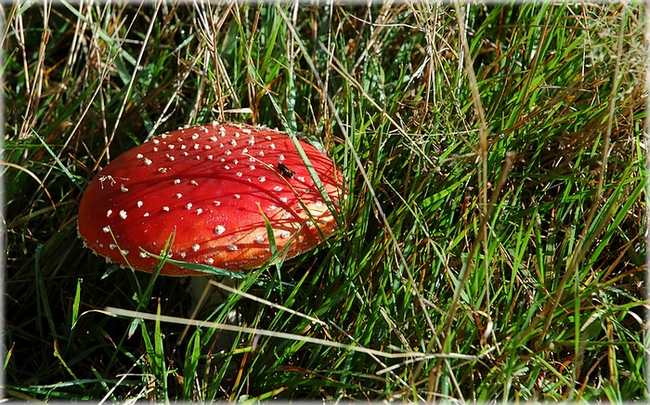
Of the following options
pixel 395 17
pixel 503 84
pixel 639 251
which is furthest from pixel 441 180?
pixel 395 17

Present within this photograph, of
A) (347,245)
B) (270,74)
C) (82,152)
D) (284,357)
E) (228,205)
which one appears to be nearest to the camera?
(228,205)

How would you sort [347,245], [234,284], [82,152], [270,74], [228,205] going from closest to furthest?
1. [228,205]
2. [347,245]
3. [234,284]
4. [270,74]
5. [82,152]

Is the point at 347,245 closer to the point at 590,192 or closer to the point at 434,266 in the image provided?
the point at 434,266

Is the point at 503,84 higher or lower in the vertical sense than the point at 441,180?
higher

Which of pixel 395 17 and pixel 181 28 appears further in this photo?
pixel 181 28
